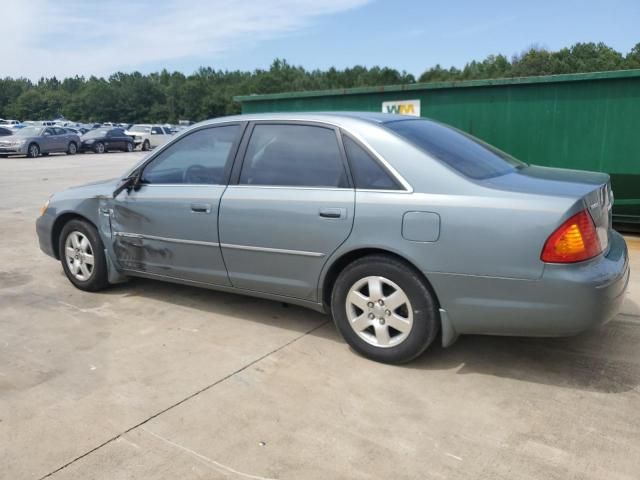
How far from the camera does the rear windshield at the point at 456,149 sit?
11.7ft

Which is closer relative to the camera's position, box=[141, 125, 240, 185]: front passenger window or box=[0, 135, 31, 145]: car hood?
box=[141, 125, 240, 185]: front passenger window

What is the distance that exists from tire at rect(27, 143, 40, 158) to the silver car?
23037 millimetres

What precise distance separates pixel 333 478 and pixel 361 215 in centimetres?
158

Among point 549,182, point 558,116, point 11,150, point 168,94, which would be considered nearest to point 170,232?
point 549,182

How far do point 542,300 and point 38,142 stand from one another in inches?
1036

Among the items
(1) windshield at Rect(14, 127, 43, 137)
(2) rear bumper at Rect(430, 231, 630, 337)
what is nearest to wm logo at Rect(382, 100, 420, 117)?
(2) rear bumper at Rect(430, 231, 630, 337)

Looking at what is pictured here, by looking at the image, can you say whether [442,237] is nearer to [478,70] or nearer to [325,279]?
[325,279]

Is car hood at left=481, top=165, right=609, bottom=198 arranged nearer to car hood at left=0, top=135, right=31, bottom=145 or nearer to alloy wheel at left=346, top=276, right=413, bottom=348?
alloy wheel at left=346, top=276, right=413, bottom=348

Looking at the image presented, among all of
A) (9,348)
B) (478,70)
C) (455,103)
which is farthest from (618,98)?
(478,70)

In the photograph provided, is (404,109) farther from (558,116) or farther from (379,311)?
(379,311)

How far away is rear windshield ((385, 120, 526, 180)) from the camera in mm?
3568

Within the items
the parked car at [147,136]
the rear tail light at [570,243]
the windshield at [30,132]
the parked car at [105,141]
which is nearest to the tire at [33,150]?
the windshield at [30,132]

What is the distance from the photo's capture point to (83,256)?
5.13 m

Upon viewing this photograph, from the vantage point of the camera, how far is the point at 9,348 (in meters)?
3.97
